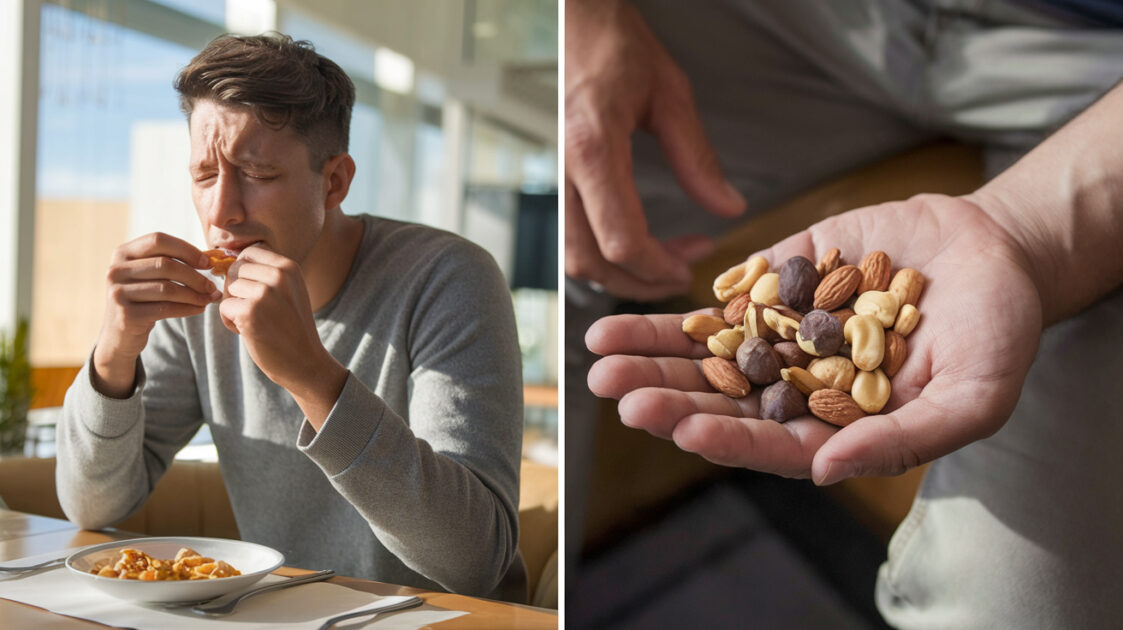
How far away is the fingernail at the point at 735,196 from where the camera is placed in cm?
60

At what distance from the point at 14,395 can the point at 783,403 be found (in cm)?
208

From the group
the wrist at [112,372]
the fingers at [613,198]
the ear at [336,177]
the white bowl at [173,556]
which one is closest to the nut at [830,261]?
the fingers at [613,198]

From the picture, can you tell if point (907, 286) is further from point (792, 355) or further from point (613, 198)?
point (613, 198)

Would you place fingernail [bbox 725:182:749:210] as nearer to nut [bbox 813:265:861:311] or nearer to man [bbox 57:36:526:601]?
nut [bbox 813:265:861:311]

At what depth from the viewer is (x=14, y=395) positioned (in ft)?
6.68

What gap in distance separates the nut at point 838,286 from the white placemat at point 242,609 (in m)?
0.35

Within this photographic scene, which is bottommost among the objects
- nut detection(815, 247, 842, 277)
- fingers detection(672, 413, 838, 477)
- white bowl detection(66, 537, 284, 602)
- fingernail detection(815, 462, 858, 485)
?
white bowl detection(66, 537, 284, 602)

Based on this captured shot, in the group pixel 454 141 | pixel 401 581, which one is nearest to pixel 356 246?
pixel 401 581

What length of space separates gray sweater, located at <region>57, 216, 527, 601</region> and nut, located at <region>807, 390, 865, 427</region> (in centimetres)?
38

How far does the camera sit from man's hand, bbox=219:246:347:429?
2.32 feet

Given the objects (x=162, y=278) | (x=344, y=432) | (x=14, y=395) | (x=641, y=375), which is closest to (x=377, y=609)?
(x=344, y=432)

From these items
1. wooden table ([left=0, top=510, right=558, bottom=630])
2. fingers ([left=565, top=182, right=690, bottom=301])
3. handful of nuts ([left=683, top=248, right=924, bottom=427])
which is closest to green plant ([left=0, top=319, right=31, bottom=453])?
wooden table ([left=0, top=510, right=558, bottom=630])

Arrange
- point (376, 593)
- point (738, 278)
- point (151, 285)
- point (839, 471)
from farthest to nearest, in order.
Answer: point (151, 285) < point (376, 593) < point (738, 278) < point (839, 471)

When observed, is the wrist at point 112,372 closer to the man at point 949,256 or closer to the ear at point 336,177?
the ear at point 336,177
